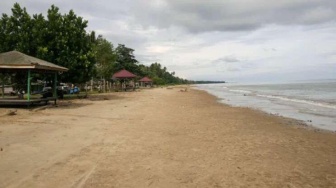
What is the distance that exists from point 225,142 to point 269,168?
273 centimetres

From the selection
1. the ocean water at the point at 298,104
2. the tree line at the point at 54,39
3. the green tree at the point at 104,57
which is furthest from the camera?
the green tree at the point at 104,57

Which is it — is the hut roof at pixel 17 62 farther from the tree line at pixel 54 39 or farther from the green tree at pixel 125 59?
the green tree at pixel 125 59

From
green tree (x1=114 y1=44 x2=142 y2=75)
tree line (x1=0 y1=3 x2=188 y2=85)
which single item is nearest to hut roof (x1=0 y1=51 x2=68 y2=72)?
tree line (x1=0 y1=3 x2=188 y2=85)

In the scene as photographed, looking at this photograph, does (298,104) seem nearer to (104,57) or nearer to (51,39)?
(51,39)

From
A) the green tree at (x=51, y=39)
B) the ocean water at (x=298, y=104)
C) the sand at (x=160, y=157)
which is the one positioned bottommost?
the ocean water at (x=298, y=104)

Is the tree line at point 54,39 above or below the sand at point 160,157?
above

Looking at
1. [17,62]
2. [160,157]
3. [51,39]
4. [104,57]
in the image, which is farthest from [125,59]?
[160,157]

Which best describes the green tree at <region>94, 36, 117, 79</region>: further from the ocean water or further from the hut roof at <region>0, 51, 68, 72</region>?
the hut roof at <region>0, 51, 68, 72</region>

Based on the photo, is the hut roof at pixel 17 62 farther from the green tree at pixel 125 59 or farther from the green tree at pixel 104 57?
the green tree at pixel 125 59

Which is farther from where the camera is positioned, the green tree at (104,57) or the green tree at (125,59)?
the green tree at (125,59)

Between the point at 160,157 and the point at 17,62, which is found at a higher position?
the point at 17,62

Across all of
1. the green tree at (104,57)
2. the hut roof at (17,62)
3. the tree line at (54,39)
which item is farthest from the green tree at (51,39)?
the green tree at (104,57)

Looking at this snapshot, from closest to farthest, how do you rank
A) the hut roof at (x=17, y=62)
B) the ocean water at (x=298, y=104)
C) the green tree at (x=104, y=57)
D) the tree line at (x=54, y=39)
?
the ocean water at (x=298, y=104) → the hut roof at (x=17, y=62) → the tree line at (x=54, y=39) → the green tree at (x=104, y=57)

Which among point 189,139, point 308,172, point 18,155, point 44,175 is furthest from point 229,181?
point 18,155
